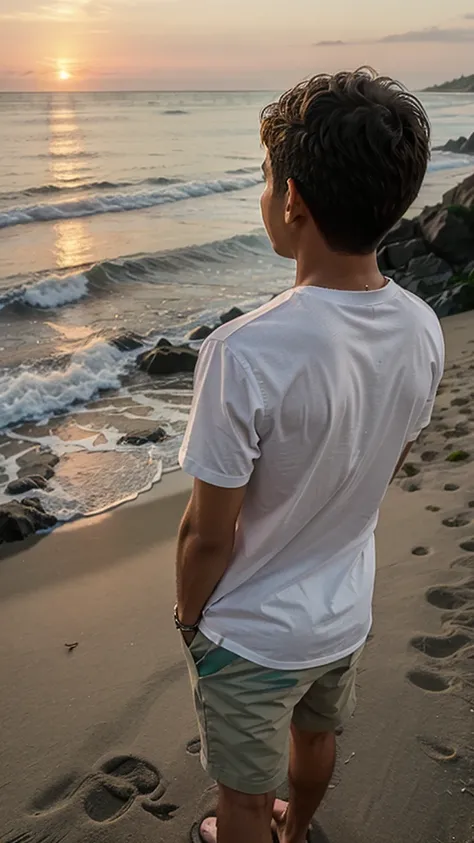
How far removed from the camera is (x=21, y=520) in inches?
190

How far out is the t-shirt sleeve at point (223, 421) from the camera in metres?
1.37

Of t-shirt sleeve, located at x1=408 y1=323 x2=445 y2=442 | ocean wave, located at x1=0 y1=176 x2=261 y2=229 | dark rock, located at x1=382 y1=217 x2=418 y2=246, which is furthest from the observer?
ocean wave, located at x1=0 y1=176 x2=261 y2=229

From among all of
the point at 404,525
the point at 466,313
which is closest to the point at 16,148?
the point at 466,313

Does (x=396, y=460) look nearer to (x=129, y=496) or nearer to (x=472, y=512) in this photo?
(x=472, y=512)

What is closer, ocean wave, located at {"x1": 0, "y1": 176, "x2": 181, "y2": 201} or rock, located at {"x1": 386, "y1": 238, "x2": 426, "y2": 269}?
rock, located at {"x1": 386, "y1": 238, "x2": 426, "y2": 269}

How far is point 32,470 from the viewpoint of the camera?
5.88 m

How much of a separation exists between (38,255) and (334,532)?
14.1m

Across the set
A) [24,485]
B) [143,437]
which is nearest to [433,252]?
[143,437]

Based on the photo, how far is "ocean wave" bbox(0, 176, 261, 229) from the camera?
1764 cm

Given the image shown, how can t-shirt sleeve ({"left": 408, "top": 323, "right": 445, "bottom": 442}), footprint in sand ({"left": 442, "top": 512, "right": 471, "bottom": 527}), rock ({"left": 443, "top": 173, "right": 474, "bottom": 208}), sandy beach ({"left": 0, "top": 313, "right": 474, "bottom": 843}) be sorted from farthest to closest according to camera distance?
rock ({"left": 443, "top": 173, "right": 474, "bottom": 208})
footprint in sand ({"left": 442, "top": 512, "right": 471, "bottom": 527})
sandy beach ({"left": 0, "top": 313, "right": 474, "bottom": 843})
t-shirt sleeve ({"left": 408, "top": 323, "right": 445, "bottom": 442})

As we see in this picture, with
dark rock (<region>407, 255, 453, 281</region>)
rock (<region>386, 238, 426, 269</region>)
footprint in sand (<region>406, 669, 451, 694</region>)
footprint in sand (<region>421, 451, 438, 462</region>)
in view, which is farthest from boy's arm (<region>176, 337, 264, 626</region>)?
rock (<region>386, 238, 426, 269</region>)

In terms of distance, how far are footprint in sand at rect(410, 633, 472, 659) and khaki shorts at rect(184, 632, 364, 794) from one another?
1.40 m

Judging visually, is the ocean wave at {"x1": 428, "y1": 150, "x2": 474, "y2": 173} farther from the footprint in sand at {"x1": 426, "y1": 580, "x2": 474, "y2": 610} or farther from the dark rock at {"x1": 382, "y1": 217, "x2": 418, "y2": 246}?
the footprint in sand at {"x1": 426, "y1": 580, "x2": 474, "y2": 610}

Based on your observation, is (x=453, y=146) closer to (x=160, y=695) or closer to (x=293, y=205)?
(x=160, y=695)
